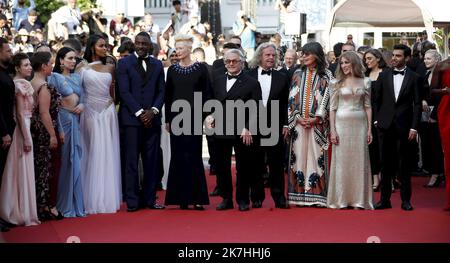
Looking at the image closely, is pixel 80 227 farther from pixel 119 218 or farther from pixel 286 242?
pixel 286 242

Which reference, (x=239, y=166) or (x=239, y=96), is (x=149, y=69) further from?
(x=239, y=166)

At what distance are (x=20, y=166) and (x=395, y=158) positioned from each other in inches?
183

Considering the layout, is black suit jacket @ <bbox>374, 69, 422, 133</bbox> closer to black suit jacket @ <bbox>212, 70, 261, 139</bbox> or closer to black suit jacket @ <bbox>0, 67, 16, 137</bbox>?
black suit jacket @ <bbox>212, 70, 261, 139</bbox>

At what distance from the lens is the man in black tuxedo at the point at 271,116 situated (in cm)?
1359

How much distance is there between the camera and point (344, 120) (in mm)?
13516

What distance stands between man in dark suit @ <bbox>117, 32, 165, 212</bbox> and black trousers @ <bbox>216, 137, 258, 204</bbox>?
799 millimetres

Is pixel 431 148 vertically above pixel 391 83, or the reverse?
pixel 391 83

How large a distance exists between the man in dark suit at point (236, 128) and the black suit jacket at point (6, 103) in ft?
8.92

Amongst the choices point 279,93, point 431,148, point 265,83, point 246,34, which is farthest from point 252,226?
point 246,34

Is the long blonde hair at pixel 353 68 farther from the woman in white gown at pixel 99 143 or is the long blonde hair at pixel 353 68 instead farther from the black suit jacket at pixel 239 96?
the woman in white gown at pixel 99 143

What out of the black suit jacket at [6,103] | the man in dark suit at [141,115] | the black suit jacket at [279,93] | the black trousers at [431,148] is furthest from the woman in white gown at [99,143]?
the black trousers at [431,148]

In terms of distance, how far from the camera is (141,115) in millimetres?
13195
